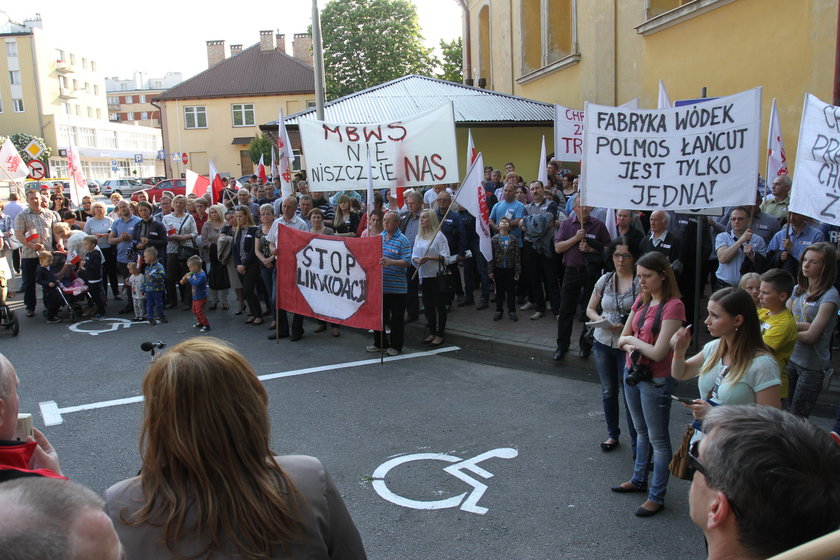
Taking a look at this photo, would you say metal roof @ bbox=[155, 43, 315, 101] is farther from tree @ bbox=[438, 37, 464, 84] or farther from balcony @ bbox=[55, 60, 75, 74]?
balcony @ bbox=[55, 60, 75, 74]

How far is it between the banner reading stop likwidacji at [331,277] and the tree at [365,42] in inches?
1581

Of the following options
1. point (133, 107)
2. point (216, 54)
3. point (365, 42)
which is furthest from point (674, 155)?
point (133, 107)

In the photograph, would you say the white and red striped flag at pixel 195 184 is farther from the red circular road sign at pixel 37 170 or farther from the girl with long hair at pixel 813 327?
the girl with long hair at pixel 813 327

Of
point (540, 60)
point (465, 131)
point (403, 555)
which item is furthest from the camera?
point (540, 60)

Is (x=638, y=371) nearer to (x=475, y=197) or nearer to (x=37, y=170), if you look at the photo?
(x=475, y=197)

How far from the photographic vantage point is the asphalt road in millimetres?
4184

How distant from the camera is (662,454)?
4.40 metres

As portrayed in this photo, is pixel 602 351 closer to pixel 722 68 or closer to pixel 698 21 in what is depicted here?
pixel 722 68

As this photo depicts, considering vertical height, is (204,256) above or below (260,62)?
below

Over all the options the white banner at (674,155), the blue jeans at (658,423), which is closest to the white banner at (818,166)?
the white banner at (674,155)

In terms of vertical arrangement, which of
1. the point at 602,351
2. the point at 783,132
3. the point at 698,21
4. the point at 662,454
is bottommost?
the point at 662,454

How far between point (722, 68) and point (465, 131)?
8.48 metres

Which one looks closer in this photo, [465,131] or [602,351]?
[602,351]

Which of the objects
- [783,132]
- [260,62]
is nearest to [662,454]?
[783,132]
